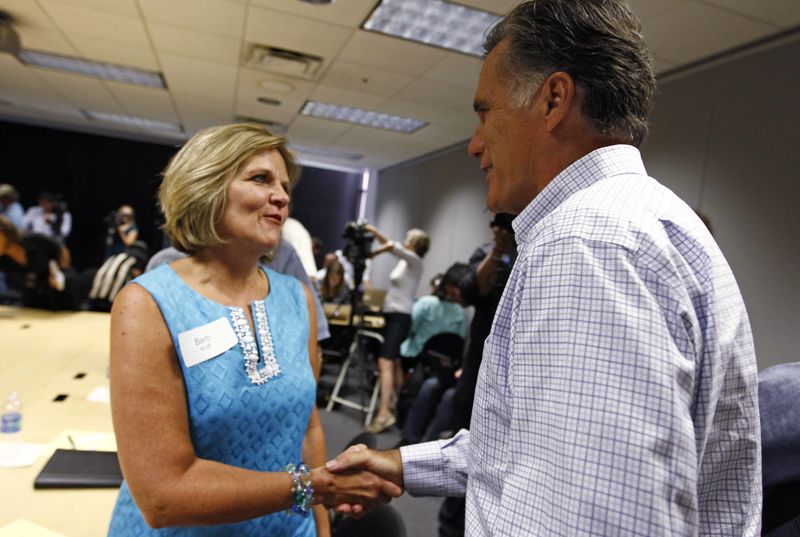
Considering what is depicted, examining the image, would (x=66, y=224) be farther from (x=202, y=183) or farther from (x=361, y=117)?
(x=202, y=183)

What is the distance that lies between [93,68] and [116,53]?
92 centimetres

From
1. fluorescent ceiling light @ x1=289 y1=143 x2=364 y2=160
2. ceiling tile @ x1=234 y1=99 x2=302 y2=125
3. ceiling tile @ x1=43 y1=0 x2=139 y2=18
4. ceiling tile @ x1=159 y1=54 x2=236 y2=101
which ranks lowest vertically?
ceiling tile @ x1=43 y1=0 x2=139 y2=18

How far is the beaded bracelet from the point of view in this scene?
1.10 m

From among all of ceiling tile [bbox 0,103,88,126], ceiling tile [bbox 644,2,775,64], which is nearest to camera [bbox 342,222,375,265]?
ceiling tile [bbox 644,2,775,64]

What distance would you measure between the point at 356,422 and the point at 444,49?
3.09 m

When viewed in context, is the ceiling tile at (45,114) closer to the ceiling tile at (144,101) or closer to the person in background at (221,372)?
the ceiling tile at (144,101)

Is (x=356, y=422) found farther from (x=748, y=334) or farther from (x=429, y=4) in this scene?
(x=748, y=334)

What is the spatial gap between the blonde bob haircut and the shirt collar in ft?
2.60

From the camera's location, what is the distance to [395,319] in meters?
4.86

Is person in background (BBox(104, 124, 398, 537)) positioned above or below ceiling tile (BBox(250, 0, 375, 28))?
below

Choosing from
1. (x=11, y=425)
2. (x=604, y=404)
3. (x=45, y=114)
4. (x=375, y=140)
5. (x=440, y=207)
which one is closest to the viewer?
(x=604, y=404)

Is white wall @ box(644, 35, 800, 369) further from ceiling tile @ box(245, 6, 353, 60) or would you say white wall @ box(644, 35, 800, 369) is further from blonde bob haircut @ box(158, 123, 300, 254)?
blonde bob haircut @ box(158, 123, 300, 254)

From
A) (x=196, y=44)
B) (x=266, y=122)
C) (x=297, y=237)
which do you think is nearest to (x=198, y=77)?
(x=196, y=44)

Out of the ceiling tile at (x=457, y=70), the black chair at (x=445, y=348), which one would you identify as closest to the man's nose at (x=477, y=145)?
the ceiling tile at (x=457, y=70)
